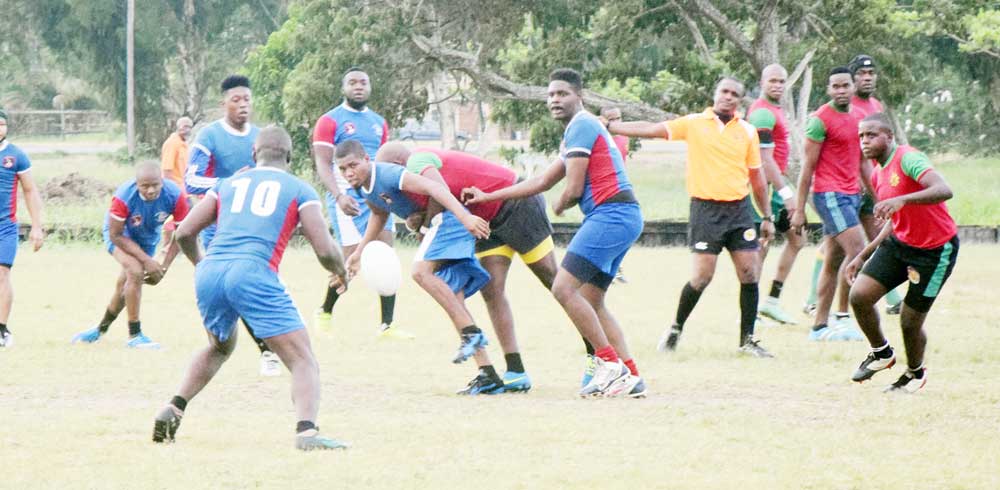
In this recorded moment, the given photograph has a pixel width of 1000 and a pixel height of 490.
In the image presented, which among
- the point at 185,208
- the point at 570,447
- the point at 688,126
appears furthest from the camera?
the point at 185,208

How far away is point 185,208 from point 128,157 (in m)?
34.9

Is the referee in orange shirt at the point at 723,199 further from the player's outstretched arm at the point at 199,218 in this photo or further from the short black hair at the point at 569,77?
the player's outstretched arm at the point at 199,218

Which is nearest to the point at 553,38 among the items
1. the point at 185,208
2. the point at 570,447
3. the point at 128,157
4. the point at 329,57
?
the point at 329,57

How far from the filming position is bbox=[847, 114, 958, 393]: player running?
8.84m

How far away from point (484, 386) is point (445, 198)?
1.33 meters

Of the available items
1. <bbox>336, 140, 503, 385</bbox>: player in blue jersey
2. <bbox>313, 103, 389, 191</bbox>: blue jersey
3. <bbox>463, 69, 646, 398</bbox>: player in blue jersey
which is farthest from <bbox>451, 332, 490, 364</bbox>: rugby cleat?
<bbox>313, 103, 389, 191</bbox>: blue jersey

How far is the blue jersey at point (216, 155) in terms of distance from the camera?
1146cm

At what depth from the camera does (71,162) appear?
50.1 meters

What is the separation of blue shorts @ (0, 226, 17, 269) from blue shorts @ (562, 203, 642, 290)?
18.5 ft

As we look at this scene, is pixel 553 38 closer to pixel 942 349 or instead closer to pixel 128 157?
pixel 128 157

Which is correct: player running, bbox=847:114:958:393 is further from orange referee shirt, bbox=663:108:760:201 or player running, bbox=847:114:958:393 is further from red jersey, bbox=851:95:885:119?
red jersey, bbox=851:95:885:119

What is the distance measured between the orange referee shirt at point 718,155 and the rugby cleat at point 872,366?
2.09 metres

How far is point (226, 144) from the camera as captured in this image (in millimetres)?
11469

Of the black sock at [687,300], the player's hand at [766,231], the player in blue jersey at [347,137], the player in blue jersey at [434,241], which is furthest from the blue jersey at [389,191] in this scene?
the player's hand at [766,231]
